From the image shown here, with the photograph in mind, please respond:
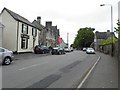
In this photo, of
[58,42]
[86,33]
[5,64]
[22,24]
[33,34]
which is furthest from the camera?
[86,33]

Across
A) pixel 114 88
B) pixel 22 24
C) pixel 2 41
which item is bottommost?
pixel 114 88

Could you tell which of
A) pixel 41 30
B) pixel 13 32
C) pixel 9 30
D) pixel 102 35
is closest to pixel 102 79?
pixel 13 32

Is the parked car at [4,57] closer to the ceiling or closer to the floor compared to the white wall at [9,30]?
closer to the floor

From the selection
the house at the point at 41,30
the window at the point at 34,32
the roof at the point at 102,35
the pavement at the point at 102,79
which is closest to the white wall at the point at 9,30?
the window at the point at 34,32

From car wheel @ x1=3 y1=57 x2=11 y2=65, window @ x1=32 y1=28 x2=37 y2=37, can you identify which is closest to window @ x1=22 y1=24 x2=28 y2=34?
window @ x1=32 y1=28 x2=37 y2=37

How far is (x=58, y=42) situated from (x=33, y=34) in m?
42.4

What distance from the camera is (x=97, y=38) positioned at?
10875 centimetres

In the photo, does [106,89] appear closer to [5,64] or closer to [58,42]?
[5,64]

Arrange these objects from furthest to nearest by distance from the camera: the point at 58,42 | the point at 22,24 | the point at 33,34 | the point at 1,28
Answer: the point at 58,42
the point at 33,34
the point at 22,24
the point at 1,28

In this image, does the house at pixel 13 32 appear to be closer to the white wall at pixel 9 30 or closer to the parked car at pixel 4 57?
the white wall at pixel 9 30

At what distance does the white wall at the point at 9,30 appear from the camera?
121 feet

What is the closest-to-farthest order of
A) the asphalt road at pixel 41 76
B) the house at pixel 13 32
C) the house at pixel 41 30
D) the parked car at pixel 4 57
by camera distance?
the asphalt road at pixel 41 76
the parked car at pixel 4 57
the house at pixel 13 32
the house at pixel 41 30

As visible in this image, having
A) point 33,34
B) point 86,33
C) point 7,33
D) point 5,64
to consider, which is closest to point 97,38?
point 86,33

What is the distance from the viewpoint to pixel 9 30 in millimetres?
37719
